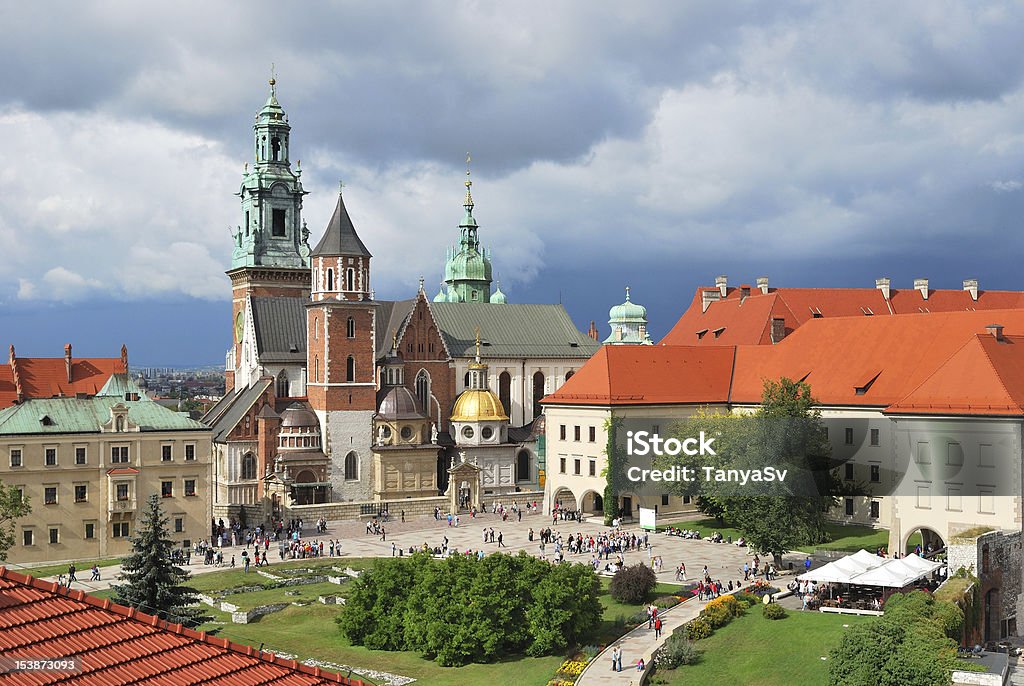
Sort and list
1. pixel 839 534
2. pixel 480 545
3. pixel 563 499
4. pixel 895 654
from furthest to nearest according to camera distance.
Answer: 1. pixel 563 499
2. pixel 480 545
3. pixel 839 534
4. pixel 895 654

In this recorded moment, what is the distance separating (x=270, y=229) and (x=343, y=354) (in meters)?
26.3

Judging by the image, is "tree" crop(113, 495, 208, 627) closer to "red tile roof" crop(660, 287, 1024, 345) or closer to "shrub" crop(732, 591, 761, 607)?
"shrub" crop(732, 591, 761, 607)

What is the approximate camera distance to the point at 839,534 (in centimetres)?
5972

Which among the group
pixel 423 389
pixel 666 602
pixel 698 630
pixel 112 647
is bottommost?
pixel 666 602

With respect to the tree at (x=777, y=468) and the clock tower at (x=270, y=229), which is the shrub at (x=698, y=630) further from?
the clock tower at (x=270, y=229)

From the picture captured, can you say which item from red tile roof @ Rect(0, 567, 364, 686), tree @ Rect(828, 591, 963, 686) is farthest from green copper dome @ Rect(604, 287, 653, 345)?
red tile roof @ Rect(0, 567, 364, 686)

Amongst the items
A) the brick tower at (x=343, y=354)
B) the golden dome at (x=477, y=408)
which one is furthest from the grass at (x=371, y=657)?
the golden dome at (x=477, y=408)

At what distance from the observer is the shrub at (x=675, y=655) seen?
125ft

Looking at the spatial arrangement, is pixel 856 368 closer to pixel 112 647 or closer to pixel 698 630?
pixel 698 630

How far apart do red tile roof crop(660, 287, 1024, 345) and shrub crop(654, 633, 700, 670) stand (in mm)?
41591

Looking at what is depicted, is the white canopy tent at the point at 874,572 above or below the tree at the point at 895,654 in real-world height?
above

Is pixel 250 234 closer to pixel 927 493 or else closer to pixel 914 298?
pixel 914 298

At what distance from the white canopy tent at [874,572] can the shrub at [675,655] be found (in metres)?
7.57

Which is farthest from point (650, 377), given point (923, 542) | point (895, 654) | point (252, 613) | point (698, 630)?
point (895, 654)
